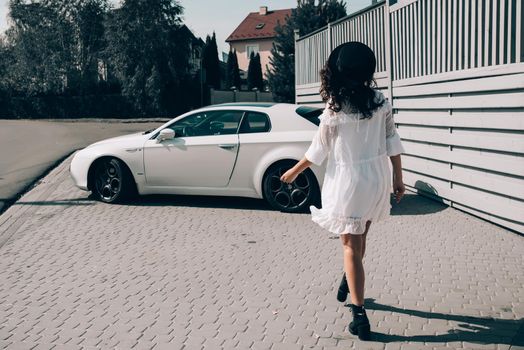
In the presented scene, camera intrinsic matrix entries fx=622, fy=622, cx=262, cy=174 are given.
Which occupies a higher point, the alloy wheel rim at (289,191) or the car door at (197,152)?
the car door at (197,152)

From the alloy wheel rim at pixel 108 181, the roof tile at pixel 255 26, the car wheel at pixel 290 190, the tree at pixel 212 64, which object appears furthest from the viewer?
the roof tile at pixel 255 26

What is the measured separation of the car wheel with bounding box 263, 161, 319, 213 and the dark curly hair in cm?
391

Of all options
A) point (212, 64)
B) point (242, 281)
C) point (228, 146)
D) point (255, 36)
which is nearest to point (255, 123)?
point (228, 146)

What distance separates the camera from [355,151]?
3.99 m

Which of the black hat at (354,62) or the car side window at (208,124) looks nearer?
the black hat at (354,62)

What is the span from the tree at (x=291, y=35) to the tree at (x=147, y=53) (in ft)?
26.2

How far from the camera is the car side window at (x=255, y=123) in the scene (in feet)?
Result: 27.2

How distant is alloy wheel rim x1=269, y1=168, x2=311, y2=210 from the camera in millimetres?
7969

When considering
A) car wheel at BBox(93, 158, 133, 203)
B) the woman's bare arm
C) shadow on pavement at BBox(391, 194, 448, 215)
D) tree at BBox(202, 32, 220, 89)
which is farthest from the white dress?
tree at BBox(202, 32, 220, 89)

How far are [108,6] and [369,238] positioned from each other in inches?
1783

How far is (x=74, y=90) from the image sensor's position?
148 ft

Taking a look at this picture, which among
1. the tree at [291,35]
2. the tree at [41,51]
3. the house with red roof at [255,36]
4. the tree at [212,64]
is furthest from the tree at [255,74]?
the tree at [291,35]

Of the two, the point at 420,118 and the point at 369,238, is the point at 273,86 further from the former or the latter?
the point at 369,238

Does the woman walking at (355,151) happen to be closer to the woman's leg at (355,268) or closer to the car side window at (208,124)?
the woman's leg at (355,268)
